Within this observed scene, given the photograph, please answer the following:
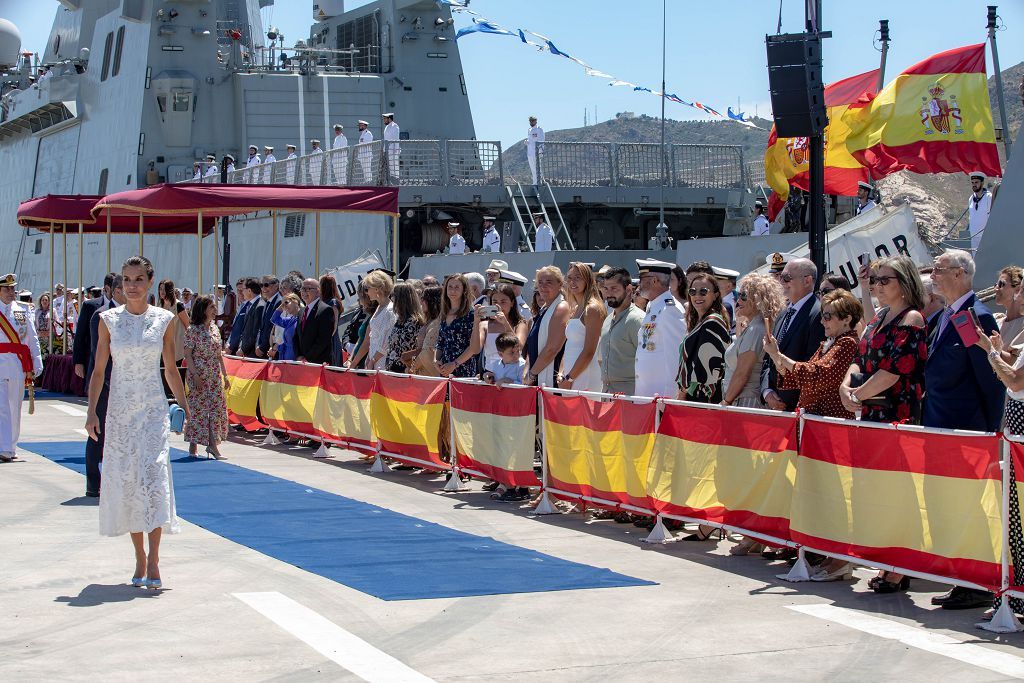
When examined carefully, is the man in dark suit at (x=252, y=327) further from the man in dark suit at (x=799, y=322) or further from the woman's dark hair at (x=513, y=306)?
the man in dark suit at (x=799, y=322)

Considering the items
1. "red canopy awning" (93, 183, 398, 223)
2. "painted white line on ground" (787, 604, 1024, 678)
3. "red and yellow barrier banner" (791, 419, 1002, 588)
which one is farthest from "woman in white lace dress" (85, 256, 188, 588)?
"red canopy awning" (93, 183, 398, 223)

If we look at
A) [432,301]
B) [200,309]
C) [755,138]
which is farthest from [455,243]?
[755,138]

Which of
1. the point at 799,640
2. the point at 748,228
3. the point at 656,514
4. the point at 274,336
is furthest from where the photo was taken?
the point at 748,228

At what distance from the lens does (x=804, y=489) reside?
26.4 feet

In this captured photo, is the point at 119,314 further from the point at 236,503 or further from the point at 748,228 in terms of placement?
the point at 748,228

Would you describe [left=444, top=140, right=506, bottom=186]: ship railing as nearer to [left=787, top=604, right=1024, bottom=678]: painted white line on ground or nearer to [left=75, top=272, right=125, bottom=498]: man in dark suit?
[left=75, top=272, right=125, bottom=498]: man in dark suit

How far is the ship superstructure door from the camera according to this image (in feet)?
110

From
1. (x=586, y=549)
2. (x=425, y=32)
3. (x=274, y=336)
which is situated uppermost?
(x=425, y=32)

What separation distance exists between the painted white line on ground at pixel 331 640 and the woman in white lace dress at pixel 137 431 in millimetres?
737

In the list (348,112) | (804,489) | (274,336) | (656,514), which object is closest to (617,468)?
(656,514)

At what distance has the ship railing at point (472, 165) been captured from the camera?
84.8ft

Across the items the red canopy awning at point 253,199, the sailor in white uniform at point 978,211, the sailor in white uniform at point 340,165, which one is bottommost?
the sailor in white uniform at point 978,211

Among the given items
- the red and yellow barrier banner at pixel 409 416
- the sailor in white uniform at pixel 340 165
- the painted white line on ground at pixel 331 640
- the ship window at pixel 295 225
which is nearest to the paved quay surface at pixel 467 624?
the painted white line on ground at pixel 331 640

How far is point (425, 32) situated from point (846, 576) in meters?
28.4
